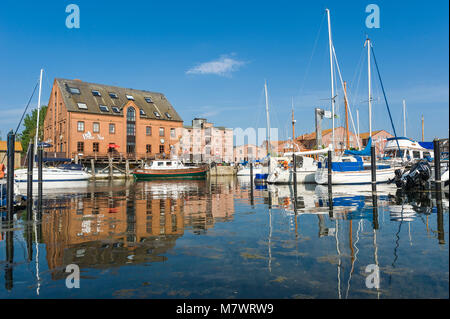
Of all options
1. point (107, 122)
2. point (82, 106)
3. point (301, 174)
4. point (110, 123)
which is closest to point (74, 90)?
point (82, 106)

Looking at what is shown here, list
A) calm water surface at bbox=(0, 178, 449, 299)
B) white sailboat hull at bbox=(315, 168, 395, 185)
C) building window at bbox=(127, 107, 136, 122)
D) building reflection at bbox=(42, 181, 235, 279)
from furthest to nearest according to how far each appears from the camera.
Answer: building window at bbox=(127, 107, 136, 122)
white sailboat hull at bbox=(315, 168, 395, 185)
building reflection at bbox=(42, 181, 235, 279)
calm water surface at bbox=(0, 178, 449, 299)

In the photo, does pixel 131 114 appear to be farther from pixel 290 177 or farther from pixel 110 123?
pixel 290 177

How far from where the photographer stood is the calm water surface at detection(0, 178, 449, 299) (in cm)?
466

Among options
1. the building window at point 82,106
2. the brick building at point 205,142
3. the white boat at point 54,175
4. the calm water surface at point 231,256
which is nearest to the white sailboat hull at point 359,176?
the calm water surface at point 231,256

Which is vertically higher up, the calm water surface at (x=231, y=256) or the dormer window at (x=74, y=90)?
the dormer window at (x=74, y=90)

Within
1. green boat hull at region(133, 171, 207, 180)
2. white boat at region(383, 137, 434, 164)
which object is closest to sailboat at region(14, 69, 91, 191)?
green boat hull at region(133, 171, 207, 180)

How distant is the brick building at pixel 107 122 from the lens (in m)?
51.6

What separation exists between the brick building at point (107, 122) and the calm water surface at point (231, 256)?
4418 centimetres

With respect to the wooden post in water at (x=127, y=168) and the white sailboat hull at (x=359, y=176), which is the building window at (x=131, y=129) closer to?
the wooden post in water at (x=127, y=168)

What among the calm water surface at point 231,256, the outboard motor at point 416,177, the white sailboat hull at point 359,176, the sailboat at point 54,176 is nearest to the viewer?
the calm water surface at point 231,256

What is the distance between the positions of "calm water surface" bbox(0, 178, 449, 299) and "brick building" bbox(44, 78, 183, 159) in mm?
44182

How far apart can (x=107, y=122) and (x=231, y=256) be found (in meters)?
52.2

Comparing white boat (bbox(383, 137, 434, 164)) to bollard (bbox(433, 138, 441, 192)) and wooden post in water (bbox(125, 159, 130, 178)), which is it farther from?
wooden post in water (bbox(125, 159, 130, 178))

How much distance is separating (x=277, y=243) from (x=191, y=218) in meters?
4.53
